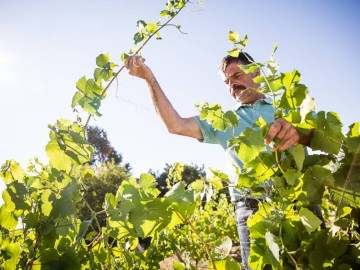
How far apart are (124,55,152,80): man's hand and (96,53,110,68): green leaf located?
0.17 m

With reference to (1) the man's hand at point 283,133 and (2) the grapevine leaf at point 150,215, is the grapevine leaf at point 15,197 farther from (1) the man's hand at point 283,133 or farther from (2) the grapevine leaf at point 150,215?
(1) the man's hand at point 283,133

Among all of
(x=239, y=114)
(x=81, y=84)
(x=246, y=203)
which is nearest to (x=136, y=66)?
(x=81, y=84)

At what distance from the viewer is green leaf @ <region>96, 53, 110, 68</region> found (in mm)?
1333

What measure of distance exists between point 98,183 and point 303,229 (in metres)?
27.4

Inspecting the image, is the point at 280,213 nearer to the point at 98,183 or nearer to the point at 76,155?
the point at 76,155

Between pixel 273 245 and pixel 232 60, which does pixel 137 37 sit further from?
pixel 232 60

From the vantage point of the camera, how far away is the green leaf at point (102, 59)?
133 centimetres

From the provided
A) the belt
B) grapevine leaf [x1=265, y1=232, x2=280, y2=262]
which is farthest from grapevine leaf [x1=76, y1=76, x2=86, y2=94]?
the belt

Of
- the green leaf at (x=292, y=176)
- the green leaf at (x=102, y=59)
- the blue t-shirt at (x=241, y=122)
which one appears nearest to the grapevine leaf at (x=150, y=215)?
the green leaf at (x=292, y=176)

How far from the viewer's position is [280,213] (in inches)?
36.4

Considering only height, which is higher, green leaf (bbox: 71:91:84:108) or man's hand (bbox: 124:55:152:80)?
man's hand (bbox: 124:55:152:80)

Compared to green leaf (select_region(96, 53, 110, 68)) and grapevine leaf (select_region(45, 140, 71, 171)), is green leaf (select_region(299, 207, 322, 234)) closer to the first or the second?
grapevine leaf (select_region(45, 140, 71, 171))

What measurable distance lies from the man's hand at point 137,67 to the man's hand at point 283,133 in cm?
95

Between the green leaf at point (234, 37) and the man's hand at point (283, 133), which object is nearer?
the man's hand at point (283, 133)
